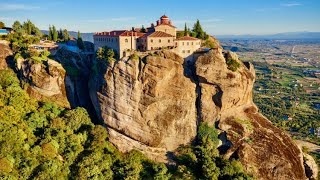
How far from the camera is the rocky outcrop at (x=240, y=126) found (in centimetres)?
5572

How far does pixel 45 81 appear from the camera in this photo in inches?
2448

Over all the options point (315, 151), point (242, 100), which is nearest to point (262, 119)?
point (242, 100)

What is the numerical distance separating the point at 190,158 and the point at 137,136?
30.9 ft

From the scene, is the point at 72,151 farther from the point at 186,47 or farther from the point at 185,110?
the point at 186,47

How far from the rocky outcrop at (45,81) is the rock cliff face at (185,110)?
8842 mm

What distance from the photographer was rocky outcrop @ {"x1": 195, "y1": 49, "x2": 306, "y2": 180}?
55719 millimetres

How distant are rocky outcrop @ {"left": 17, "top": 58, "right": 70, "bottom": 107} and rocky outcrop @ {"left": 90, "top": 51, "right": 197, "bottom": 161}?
9746 mm

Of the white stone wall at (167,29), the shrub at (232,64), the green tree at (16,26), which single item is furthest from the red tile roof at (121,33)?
the green tree at (16,26)

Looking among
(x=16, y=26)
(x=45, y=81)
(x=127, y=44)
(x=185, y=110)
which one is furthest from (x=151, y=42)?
(x=16, y=26)

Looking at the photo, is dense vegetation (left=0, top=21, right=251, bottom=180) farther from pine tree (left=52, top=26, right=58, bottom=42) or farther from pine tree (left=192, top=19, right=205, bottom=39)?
pine tree (left=52, top=26, right=58, bottom=42)

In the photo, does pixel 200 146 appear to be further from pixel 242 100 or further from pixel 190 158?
pixel 242 100

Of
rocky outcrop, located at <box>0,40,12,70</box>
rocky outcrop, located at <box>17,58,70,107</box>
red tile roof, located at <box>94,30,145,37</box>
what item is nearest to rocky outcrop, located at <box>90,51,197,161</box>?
red tile roof, located at <box>94,30,145,37</box>

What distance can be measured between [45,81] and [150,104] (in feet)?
65.7

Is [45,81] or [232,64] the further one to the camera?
[45,81]
